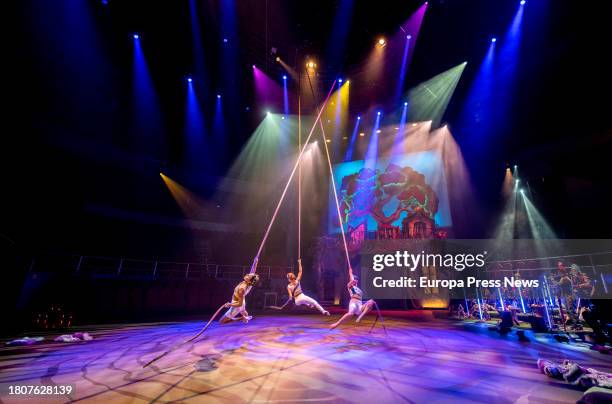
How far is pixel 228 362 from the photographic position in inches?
216

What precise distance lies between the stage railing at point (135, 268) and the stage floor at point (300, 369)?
5.51 meters

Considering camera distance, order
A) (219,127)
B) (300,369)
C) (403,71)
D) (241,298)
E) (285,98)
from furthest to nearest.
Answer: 1. (219,127)
2. (285,98)
3. (403,71)
4. (241,298)
5. (300,369)

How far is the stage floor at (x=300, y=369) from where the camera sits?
3.80 metres

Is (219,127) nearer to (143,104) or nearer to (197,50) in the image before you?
(143,104)

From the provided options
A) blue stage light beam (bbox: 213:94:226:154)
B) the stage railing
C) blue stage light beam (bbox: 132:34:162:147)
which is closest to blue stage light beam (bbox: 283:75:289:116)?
blue stage light beam (bbox: 213:94:226:154)

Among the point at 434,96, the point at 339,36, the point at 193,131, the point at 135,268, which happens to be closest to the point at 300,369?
the point at 339,36

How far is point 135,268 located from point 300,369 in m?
14.1

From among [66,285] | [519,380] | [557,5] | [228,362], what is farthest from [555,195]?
[66,285]

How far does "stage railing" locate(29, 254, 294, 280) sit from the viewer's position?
11.5 m

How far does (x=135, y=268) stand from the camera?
49.3ft

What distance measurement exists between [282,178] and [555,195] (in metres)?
19.8

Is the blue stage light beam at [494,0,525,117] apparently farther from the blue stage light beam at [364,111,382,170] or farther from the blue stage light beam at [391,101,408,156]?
the blue stage light beam at [364,111,382,170]

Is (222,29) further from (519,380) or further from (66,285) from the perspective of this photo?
(519,380)

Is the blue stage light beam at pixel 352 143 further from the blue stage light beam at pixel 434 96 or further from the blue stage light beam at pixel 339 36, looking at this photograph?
the blue stage light beam at pixel 339 36
